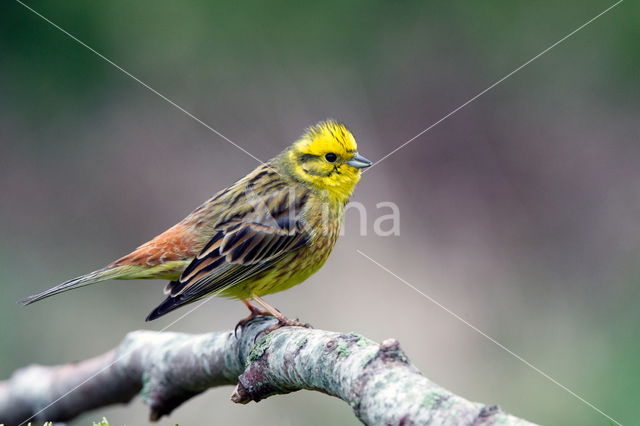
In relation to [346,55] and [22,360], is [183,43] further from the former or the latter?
[22,360]

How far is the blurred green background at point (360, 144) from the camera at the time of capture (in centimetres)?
610

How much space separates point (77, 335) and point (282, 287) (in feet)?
9.76

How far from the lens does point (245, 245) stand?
→ 3.50 m

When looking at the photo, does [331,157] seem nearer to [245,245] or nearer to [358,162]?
[358,162]

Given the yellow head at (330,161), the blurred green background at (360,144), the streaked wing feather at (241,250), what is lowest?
the streaked wing feather at (241,250)

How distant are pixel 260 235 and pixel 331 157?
0.58 metres

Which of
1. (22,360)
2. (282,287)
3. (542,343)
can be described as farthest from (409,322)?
(22,360)

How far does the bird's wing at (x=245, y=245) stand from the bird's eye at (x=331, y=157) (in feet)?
0.76

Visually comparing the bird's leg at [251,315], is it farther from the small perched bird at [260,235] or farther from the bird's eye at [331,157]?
the bird's eye at [331,157]

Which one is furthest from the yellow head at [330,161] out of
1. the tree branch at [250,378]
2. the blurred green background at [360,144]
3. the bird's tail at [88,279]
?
the blurred green background at [360,144]

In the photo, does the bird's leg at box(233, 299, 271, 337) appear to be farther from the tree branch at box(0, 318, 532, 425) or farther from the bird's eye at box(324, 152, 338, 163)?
the bird's eye at box(324, 152, 338, 163)

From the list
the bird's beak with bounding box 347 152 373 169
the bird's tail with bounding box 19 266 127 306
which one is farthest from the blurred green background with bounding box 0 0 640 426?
the bird's tail with bounding box 19 266 127 306

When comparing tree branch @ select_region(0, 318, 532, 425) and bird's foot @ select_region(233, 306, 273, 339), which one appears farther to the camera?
bird's foot @ select_region(233, 306, 273, 339)

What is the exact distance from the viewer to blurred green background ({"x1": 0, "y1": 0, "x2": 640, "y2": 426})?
6.10 metres
